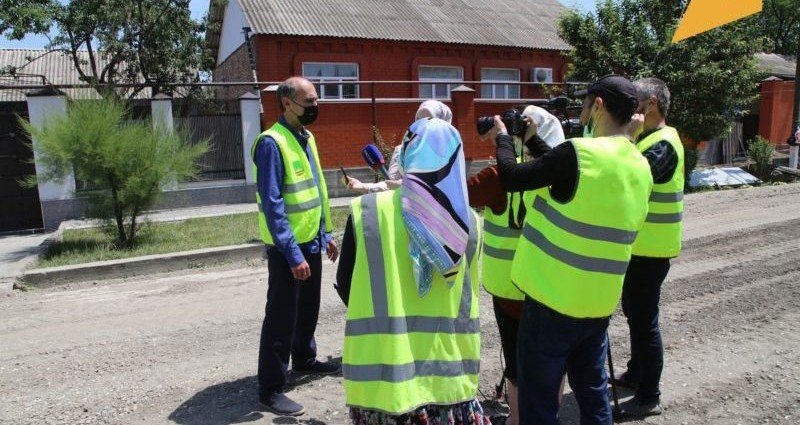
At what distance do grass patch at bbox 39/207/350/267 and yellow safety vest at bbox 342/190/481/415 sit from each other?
6628 millimetres

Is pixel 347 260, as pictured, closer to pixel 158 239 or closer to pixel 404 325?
pixel 404 325

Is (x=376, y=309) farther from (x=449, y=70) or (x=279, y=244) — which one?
(x=449, y=70)

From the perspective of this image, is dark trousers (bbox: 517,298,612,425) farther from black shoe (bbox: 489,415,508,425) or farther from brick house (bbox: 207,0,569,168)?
brick house (bbox: 207,0,569,168)

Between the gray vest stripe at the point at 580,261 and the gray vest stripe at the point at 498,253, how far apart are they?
576 millimetres

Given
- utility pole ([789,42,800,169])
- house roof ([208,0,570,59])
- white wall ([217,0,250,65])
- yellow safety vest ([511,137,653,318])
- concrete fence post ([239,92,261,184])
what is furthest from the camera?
white wall ([217,0,250,65])

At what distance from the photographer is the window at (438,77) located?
1870cm

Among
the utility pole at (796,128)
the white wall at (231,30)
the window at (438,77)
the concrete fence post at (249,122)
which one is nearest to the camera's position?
the concrete fence post at (249,122)

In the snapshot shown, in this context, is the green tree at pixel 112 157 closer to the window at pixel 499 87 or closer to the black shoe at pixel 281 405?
the black shoe at pixel 281 405

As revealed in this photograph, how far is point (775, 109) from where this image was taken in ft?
68.1

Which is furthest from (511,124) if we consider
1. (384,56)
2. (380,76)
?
(384,56)

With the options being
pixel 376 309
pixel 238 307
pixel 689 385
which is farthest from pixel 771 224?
pixel 376 309

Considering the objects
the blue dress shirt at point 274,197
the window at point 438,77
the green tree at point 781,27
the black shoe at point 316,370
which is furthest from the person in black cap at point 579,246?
the green tree at point 781,27

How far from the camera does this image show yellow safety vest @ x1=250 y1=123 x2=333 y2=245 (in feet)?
11.7

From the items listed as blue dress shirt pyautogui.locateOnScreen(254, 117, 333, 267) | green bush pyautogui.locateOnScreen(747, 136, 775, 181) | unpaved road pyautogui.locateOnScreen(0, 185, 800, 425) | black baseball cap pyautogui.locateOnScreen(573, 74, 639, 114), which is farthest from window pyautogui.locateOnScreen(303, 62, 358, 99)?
black baseball cap pyautogui.locateOnScreen(573, 74, 639, 114)
